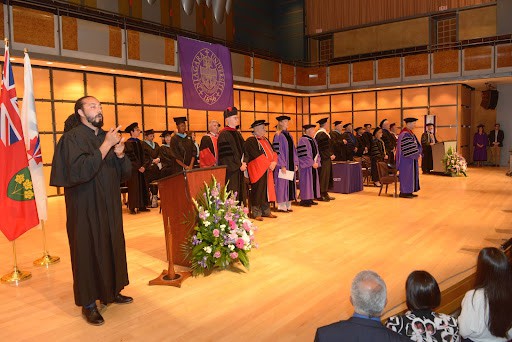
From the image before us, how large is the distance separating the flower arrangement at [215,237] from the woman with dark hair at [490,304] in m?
2.43

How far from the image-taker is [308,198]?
852 centimetres

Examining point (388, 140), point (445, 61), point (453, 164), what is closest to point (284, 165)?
point (388, 140)

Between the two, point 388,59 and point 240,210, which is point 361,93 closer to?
point 388,59

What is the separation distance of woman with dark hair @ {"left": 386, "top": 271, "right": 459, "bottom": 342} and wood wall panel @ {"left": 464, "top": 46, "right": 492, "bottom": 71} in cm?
1474

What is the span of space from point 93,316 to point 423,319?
2.42 meters

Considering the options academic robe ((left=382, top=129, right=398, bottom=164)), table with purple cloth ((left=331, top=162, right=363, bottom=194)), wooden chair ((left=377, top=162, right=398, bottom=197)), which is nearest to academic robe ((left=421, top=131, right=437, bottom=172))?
academic robe ((left=382, top=129, right=398, bottom=164))

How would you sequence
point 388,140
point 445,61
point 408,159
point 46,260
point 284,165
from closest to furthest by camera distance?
1. point 46,260
2. point 284,165
3. point 408,159
4. point 388,140
5. point 445,61

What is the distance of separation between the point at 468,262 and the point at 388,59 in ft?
43.5

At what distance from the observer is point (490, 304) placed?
2.14m

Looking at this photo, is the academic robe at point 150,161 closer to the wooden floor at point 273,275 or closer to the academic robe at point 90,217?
the wooden floor at point 273,275

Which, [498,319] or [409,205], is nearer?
[498,319]

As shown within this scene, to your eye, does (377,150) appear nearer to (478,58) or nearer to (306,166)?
(306,166)

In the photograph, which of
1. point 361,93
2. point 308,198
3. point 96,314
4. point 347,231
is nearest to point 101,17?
point 308,198

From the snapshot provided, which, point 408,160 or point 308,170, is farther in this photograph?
point 408,160
